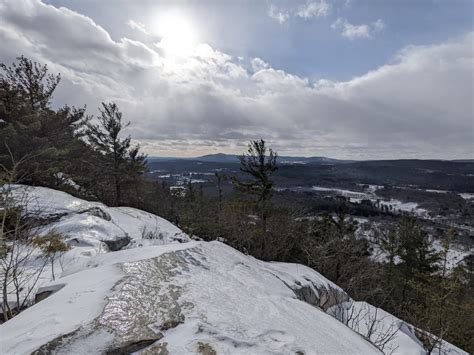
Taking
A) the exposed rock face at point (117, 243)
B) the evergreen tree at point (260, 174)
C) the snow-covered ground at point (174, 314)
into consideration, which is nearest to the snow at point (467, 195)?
the evergreen tree at point (260, 174)

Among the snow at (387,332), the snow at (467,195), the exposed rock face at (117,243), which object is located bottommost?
the snow at (467,195)

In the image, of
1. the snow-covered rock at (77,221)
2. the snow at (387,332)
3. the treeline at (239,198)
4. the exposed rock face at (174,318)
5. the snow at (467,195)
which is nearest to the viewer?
the exposed rock face at (174,318)

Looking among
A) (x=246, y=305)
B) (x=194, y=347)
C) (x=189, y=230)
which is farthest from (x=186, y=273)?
(x=189, y=230)

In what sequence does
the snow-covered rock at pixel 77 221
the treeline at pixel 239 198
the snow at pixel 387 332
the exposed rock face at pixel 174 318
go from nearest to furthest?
the exposed rock face at pixel 174 318 < the snow at pixel 387 332 < the snow-covered rock at pixel 77 221 < the treeline at pixel 239 198

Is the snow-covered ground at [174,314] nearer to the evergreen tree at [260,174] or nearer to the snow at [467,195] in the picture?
the evergreen tree at [260,174]

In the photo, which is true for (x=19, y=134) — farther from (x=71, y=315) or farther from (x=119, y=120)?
(x=71, y=315)

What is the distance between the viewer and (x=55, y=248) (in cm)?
658

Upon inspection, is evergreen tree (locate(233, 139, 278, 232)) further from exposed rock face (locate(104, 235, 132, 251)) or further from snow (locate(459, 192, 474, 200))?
snow (locate(459, 192, 474, 200))

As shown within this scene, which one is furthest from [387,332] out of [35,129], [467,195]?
[467,195]

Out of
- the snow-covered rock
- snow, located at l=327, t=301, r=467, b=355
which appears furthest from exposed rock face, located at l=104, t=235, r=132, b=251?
snow, located at l=327, t=301, r=467, b=355

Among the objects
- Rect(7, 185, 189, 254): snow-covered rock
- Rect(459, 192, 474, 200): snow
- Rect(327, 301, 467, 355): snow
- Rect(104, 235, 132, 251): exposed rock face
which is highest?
Rect(7, 185, 189, 254): snow-covered rock

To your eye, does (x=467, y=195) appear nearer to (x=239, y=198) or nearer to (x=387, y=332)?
(x=239, y=198)

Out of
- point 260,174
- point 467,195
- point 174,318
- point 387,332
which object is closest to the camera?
point 174,318

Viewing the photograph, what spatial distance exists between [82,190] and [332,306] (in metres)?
18.5
